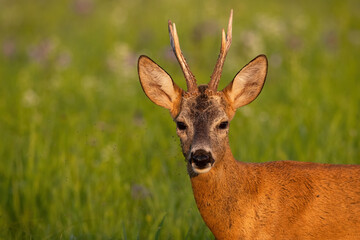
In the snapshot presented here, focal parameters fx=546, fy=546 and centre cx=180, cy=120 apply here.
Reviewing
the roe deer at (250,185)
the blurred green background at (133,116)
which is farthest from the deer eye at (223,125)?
the blurred green background at (133,116)

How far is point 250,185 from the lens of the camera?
380cm

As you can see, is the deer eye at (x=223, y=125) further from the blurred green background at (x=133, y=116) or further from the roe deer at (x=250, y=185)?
the blurred green background at (x=133, y=116)

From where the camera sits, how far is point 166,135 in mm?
6816

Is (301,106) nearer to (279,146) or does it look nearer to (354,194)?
(279,146)


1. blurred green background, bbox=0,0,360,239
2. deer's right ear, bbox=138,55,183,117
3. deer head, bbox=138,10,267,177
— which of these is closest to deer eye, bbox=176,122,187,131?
deer head, bbox=138,10,267,177

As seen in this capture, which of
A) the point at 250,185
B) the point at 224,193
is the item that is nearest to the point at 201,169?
the point at 224,193

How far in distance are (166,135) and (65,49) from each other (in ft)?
13.5

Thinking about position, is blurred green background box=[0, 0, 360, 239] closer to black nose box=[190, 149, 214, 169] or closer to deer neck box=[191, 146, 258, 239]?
deer neck box=[191, 146, 258, 239]

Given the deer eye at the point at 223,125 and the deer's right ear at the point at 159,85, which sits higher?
the deer's right ear at the point at 159,85

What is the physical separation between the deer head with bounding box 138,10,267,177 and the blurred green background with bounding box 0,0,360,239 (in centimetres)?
93

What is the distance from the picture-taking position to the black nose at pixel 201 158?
351cm

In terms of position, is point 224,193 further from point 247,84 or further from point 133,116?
point 133,116

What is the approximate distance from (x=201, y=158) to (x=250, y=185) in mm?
500

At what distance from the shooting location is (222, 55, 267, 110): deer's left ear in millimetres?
4051
